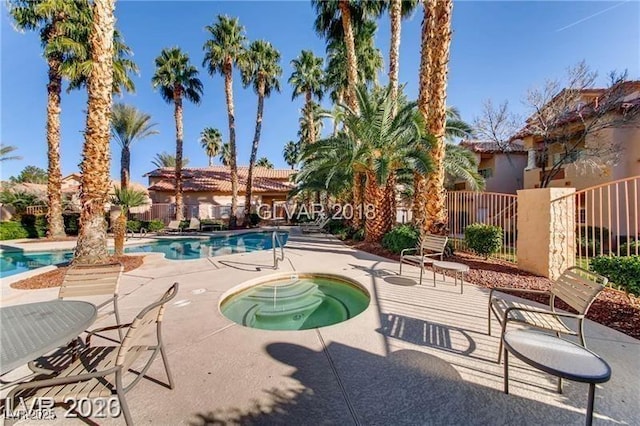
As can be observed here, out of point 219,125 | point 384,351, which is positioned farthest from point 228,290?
point 219,125

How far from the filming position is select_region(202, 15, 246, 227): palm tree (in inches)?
778

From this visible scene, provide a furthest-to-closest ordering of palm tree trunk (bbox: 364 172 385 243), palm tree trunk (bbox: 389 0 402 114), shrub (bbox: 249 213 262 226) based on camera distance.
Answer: shrub (bbox: 249 213 262 226)
palm tree trunk (bbox: 389 0 402 114)
palm tree trunk (bbox: 364 172 385 243)

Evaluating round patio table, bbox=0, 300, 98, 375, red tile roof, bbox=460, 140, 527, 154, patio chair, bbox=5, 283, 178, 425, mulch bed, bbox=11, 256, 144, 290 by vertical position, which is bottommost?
mulch bed, bbox=11, 256, 144, 290

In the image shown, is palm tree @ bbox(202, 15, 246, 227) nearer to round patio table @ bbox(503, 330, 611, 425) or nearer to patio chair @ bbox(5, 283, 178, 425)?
patio chair @ bbox(5, 283, 178, 425)

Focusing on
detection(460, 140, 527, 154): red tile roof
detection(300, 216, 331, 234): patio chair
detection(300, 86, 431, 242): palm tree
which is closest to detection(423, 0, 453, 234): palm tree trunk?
detection(300, 86, 431, 242): palm tree

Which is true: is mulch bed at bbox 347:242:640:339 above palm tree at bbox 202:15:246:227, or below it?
below

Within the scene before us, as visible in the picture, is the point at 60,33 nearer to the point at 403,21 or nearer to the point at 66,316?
the point at 66,316

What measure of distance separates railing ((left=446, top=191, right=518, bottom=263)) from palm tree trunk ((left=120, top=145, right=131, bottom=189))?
24606 mm

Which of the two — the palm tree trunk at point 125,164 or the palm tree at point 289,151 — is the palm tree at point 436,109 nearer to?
the palm tree trunk at point 125,164

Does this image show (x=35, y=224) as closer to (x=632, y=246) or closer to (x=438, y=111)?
(x=438, y=111)

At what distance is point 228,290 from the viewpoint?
221 inches

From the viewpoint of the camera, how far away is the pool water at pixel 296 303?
5156 millimetres

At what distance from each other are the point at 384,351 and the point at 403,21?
20.5m

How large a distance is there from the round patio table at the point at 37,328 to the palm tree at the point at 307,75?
2181 centimetres
